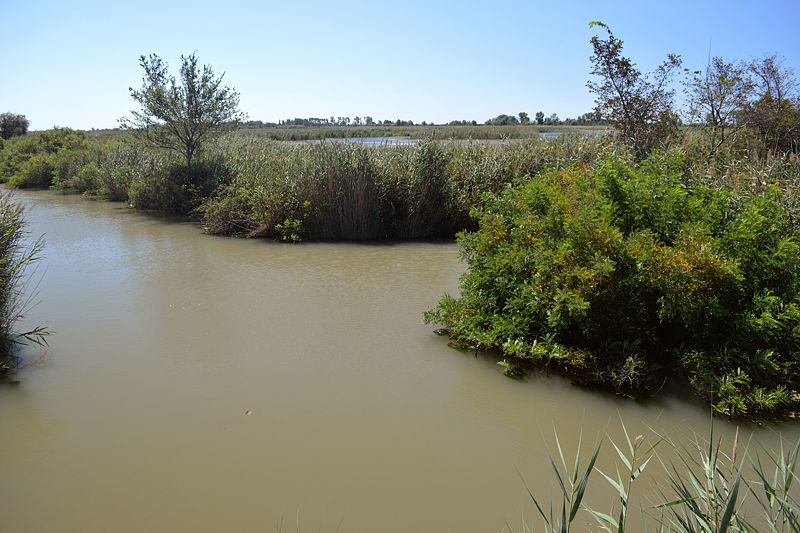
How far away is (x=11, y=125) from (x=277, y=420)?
153 ft

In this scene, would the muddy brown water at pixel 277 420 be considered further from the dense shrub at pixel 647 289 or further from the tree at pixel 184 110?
the tree at pixel 184 110

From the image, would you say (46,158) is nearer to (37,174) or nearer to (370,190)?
(37,174)

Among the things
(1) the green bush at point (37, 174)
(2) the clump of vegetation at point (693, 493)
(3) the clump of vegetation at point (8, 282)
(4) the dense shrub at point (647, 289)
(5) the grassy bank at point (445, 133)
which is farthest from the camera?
(1) the green bush at point (37, 174)

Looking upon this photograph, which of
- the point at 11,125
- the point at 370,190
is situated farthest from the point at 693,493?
the point at 11,125

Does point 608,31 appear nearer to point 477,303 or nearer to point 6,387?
point 477,303

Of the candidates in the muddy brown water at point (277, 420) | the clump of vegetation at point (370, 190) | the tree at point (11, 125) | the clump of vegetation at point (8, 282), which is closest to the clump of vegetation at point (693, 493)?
the muddy brown water at point (277, 420)

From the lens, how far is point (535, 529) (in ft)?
10.9

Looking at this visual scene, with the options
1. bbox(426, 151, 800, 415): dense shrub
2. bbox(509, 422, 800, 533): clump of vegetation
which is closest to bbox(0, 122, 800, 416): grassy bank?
bbox(426, 151, 800, 415): dense shrub

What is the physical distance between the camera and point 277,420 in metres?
4.54

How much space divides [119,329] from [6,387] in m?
1.54

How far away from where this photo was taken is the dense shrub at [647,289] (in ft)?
15.1

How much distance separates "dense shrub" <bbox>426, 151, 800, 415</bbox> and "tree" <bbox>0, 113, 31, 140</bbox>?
45.7 m

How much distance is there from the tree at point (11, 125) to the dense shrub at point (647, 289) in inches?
1798

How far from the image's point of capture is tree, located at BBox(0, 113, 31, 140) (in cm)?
3944
